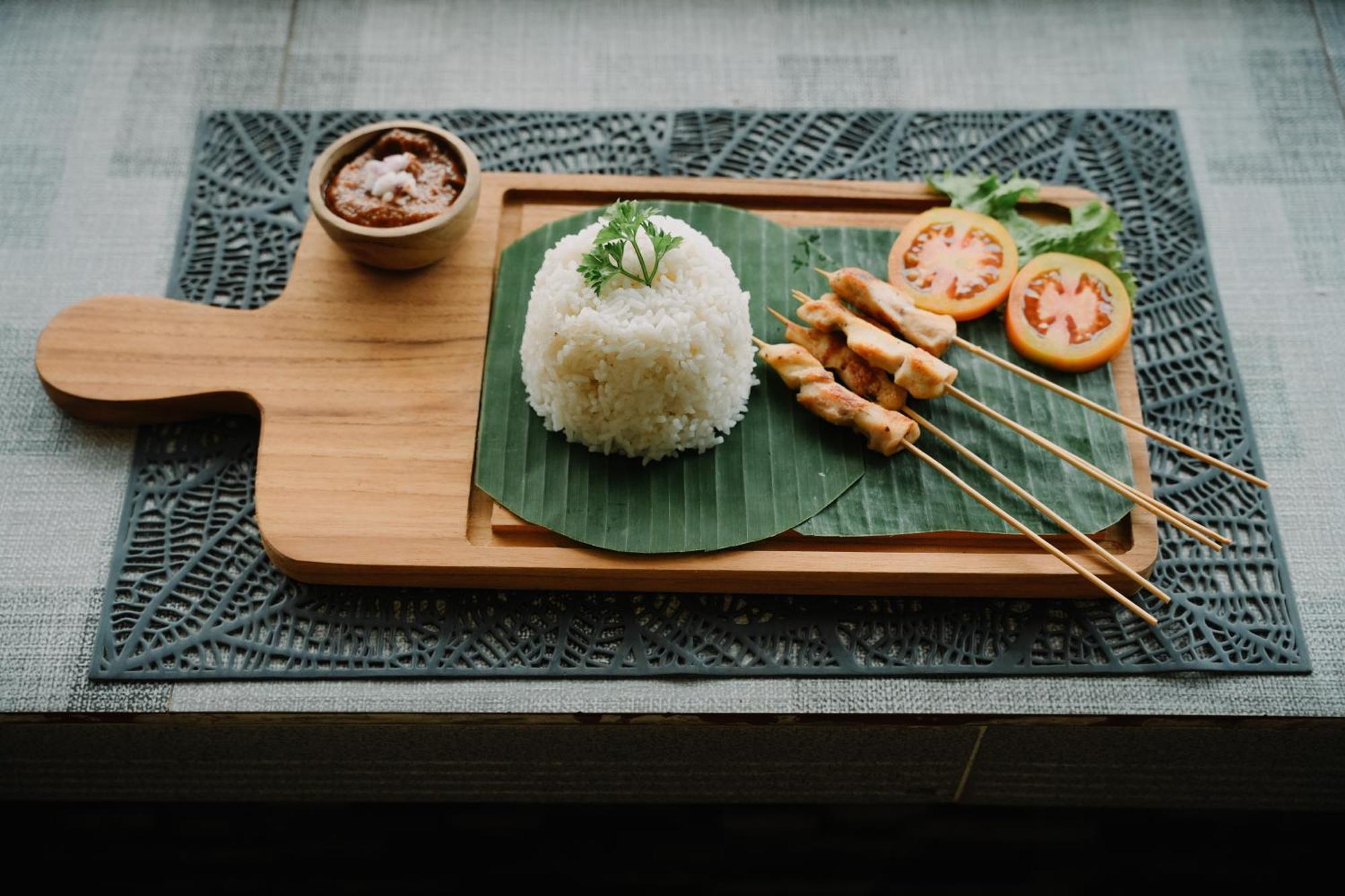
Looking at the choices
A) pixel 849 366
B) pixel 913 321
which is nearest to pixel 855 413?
pixel 849 366

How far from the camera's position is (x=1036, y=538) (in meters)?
2.83

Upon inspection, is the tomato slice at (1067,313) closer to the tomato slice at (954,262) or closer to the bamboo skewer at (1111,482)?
the tomato slice at (954,262)

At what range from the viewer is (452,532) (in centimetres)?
289

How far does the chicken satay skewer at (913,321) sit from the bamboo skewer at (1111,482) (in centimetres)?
13

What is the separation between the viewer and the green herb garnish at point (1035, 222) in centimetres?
335

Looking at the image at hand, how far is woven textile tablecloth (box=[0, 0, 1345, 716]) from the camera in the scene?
9.41ft

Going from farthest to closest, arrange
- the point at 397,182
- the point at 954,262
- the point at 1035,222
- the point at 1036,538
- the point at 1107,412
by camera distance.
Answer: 1. the point at 1035,222
2. the point at 954,262
3. the point at 397,182
4. the point at 1107,412
5. the point at 1036,538

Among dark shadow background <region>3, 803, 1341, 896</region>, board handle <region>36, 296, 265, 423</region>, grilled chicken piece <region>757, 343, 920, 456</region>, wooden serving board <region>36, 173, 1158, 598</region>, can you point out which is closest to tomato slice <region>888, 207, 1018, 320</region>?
wooden serving board <region>36, 173, 1158, 598</region>

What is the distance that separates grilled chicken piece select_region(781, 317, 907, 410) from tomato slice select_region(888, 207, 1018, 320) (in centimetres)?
30

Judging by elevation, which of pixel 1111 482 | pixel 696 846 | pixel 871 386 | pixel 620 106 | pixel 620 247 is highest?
pixel 620 106

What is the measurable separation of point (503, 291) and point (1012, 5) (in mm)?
2321

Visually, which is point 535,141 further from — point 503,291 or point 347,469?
point 347,469

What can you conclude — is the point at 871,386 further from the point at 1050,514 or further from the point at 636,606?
the point at 636,606

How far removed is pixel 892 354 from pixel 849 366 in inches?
5.9
